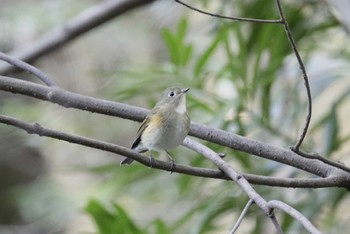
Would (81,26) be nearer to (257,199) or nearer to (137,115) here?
(137,115)

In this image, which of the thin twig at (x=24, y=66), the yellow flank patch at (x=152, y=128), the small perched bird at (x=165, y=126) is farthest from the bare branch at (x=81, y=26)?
the thin twig at (x=24, y=66)

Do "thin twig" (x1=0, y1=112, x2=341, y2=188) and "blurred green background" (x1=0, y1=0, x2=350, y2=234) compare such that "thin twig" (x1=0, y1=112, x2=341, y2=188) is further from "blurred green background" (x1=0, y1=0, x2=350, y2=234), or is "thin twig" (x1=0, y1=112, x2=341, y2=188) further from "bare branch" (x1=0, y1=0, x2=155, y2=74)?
"bare branch" (x1=0, y1=0, x2=155, y2=74)

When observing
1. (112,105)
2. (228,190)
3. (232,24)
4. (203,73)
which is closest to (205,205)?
(228,190)

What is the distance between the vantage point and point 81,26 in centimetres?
253

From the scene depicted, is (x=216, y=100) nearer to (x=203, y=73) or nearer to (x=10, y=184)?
(x=203, y=73)

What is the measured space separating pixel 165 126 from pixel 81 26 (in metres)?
1.18

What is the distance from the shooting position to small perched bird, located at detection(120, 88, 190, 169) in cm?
136

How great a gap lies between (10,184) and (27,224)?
0.24 metres

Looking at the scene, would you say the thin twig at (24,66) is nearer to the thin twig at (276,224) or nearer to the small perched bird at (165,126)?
the small perched bird at (165,126)

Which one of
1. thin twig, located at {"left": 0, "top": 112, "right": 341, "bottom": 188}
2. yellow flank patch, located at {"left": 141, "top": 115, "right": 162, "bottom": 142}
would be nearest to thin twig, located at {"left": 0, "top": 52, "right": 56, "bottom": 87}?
thin twig, located at {"left": 0, "top": 112, "right": 341, "bottom": 188}

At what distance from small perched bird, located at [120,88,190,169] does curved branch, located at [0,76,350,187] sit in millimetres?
146

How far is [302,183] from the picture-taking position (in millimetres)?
1053

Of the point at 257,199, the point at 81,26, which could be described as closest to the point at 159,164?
the point at 257,199

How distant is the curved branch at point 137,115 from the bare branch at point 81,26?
1.33 metres
